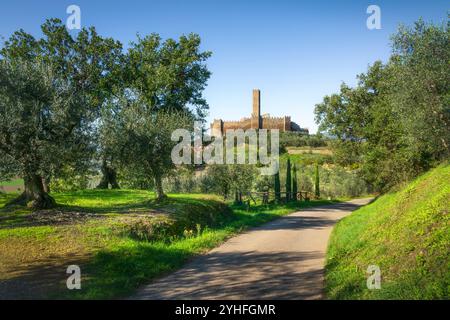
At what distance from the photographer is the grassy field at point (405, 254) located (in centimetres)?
755

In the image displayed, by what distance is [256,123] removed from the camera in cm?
9194

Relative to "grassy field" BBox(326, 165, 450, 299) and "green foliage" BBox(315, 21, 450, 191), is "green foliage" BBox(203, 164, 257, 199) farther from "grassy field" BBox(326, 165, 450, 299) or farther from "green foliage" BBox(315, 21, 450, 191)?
"grassy field" BBox(326, 165, 450, 299)

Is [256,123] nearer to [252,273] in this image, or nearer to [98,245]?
[98,245]

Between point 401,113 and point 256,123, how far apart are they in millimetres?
71504

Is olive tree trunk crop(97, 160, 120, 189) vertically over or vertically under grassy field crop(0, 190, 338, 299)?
over

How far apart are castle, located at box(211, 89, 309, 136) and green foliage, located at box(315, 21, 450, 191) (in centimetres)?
5711

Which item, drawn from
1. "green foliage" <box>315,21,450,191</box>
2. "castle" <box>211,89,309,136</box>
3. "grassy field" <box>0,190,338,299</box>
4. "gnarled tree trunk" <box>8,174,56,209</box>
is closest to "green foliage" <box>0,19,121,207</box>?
"gnarled tree trunk" <box>8,174,56,209</box>

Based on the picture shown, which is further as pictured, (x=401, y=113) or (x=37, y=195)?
(x=401, y=113)

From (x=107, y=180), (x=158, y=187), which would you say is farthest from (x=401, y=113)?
(x=107, y=180)

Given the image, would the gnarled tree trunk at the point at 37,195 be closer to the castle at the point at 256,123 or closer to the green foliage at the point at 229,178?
the green foliage at the point at 229,178

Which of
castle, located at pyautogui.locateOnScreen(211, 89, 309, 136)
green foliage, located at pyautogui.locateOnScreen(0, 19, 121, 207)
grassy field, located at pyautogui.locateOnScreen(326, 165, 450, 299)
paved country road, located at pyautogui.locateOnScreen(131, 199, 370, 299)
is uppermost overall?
castle, located at pyautogui.locateOnScreen(211, 89, 309, 136)

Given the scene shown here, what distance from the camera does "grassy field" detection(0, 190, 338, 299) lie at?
393 inches
